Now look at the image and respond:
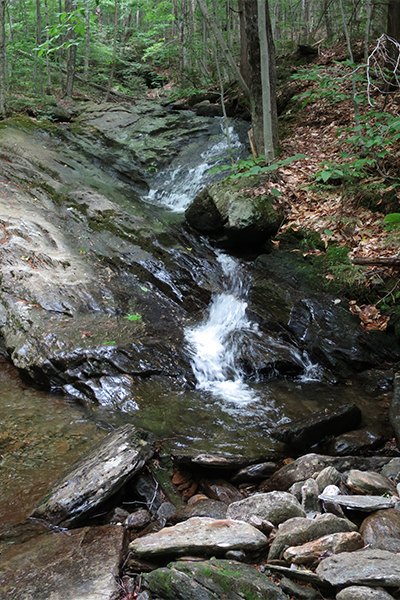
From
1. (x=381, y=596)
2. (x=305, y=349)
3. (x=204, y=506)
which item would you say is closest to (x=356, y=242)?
(x=305, y=349)

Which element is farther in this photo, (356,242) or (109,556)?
(356,242)

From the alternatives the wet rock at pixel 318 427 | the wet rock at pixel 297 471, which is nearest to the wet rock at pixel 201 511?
the wet rock at pixel 297 471

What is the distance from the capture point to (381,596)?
187 cm

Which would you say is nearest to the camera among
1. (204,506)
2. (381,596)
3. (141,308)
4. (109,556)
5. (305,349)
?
(381,596)

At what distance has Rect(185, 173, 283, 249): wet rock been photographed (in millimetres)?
7352

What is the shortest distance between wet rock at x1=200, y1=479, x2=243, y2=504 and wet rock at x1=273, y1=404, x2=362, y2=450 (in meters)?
0.93

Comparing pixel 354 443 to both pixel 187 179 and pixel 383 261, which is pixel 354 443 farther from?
pixel 187 179

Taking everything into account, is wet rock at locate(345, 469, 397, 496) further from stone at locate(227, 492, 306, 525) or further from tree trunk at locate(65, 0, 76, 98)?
tree trunk at locate(65, 0, 76, 98)

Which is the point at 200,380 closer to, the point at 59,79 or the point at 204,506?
the point at 204,506

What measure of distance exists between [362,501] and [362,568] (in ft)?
2.59

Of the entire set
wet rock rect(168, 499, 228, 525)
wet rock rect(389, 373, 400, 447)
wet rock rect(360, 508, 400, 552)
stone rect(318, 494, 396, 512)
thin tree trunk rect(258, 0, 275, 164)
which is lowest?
wet rock rect(389, 373, 400, 447)

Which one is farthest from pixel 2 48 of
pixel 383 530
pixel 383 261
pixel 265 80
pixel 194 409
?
pixel 383 530

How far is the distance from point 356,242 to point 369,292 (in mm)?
996

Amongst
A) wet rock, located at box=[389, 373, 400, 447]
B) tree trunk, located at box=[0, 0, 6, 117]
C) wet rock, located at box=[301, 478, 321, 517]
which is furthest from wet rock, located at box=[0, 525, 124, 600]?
tree trunk, located at box=[0, 0, 6, 117]
